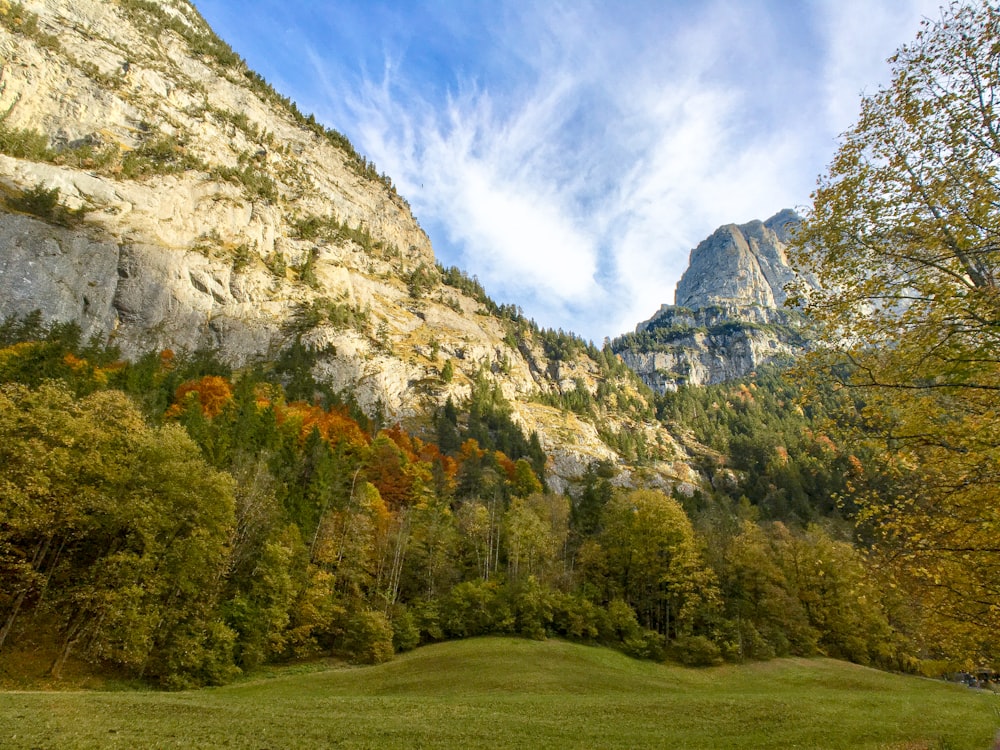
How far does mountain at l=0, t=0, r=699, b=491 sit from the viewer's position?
86.1 m

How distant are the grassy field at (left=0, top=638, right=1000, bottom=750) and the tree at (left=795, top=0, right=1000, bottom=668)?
10.7 meters

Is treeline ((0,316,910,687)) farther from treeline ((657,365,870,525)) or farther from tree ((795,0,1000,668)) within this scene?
treeline ((657,365,870,525))

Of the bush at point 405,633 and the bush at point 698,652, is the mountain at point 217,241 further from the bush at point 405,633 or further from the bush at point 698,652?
the bush at point 698,652

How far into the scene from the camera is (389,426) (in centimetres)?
9769

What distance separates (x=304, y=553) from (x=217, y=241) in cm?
9958

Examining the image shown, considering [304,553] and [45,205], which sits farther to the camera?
[45,205]

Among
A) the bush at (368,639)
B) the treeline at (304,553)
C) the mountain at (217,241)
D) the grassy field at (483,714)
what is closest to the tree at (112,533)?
the treeline at (304,553)

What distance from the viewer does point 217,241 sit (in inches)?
4429

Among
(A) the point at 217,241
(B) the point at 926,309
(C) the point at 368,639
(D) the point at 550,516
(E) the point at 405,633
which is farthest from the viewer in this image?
(A) the point at 217,241

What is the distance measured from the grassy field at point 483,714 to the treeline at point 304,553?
4.89 m

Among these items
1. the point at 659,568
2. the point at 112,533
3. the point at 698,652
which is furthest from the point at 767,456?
the point at 112,533

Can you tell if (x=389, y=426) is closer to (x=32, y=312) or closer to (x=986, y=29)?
(x=32, y=312)

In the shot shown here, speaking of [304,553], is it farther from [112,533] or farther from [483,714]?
[483,714]

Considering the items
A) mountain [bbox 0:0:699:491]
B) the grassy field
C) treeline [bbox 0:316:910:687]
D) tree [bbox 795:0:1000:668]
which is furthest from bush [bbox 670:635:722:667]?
mountain [bbox 0:0:699:491]
